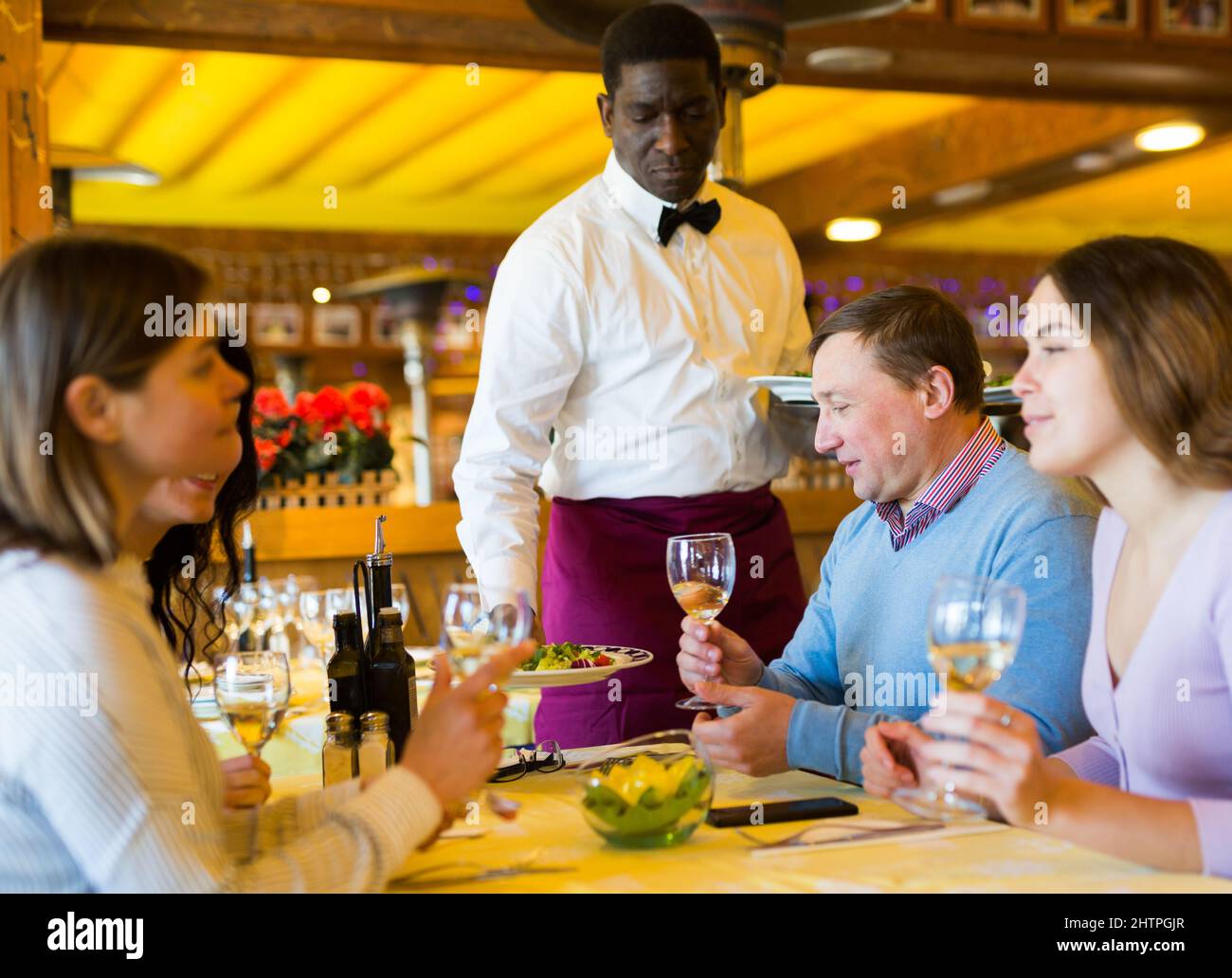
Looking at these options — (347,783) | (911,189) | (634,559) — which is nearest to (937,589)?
(347,783)

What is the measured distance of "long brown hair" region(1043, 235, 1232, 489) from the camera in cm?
150

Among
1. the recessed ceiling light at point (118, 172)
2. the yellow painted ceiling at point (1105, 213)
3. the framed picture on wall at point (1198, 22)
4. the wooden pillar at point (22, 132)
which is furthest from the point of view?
the yellow painted ceiling at point (1105, 213)

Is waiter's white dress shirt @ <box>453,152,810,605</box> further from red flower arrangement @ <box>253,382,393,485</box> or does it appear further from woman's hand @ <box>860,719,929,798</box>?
red flower arrangement @ <box>253,382,393,485</box>

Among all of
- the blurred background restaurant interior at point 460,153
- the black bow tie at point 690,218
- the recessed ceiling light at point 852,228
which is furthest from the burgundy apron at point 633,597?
the recessed ceiling light at point 852,228

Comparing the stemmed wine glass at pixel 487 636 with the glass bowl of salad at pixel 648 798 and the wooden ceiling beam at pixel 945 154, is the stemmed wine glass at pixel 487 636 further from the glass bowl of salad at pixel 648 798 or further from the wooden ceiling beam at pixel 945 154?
the wooden ceiling beam at pixel 945 154

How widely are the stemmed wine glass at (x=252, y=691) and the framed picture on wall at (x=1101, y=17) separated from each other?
4655 millimetres

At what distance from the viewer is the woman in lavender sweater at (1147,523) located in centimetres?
136

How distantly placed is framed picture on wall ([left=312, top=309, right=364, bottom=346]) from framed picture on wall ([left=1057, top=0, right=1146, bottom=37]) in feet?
17.1

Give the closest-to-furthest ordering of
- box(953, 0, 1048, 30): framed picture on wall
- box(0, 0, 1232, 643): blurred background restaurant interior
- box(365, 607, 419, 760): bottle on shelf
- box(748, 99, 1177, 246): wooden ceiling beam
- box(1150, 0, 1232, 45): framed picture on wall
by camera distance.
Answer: box(365, 607, 419, 760): bottle on shelf → box(0, 0, 1232, 643): blurred background restaurant interior → box(953, 0, 1048, 30): framed picture on wall → box(1150, 0, 1232, 45): framed picture on wall → box(748, 99, 1177, 246): wooden ceiling beam

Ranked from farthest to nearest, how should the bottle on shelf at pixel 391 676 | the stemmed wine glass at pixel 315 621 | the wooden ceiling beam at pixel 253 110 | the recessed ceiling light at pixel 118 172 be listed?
the wooden ceiling beam at pixel 253 110, the recessed ceiling light at pixel 118 172, the stemmed wine glass at pixel 315 621, the bottle on shelf at pixel 391 676

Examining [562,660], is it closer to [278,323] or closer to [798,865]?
[798,865]

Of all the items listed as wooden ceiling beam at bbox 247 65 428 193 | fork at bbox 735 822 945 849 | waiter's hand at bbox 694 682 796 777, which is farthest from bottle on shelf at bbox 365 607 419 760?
wooden ceiling beam at bbox 247 65 428 193
